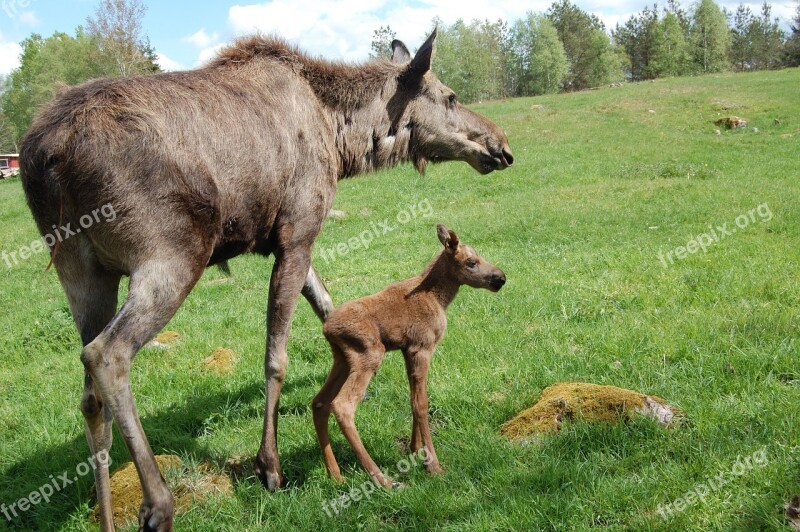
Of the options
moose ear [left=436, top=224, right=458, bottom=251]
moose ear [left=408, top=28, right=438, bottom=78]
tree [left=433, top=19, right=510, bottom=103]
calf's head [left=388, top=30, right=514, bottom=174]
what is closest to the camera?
moose ear [left=436, top=224, right=458, bottom=251]

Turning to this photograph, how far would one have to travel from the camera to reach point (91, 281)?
13.8 feet

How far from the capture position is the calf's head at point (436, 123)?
5.85m

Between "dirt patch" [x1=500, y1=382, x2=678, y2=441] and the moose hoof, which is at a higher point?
"dirt patch" [x1=500, y1=382, x2=678, y2=441]

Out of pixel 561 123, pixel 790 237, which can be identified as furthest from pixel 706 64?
pixel 790 237

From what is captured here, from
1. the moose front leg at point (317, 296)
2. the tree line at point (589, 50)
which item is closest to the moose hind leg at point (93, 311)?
the moose front leg at point (317, 296)

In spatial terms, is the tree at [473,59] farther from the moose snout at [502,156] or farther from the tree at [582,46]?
the moose snout at [502,156]

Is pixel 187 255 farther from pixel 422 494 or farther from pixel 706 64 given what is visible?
pixel 706 64

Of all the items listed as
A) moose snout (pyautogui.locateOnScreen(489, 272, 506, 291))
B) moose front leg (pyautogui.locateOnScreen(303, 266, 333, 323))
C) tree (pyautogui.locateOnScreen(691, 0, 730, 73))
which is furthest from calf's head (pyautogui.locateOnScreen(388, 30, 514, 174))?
tree (pyautogui.locateOnScreen(691, 0, 730, 73))

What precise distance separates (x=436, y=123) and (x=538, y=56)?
7509 centimetres

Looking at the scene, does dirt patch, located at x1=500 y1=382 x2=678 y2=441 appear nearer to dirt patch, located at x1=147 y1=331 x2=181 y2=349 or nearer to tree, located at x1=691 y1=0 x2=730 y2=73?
dirt patch, located at x1=147 y1=331 x2=181 y2=349

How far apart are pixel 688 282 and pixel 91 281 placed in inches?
249

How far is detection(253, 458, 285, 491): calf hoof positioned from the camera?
4.47 meters

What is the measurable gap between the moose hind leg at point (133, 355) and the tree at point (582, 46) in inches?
3098

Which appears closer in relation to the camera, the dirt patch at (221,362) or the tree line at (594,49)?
the dirt patch at (221,362)
